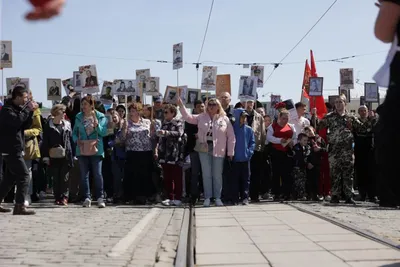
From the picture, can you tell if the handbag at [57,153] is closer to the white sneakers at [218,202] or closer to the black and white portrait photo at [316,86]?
the white sneakers at [218,202]

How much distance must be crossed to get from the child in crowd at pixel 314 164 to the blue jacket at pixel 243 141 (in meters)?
1.33

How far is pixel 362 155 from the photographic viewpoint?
40.1 ft

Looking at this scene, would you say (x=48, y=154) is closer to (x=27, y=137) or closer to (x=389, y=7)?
(x=27, y=137)

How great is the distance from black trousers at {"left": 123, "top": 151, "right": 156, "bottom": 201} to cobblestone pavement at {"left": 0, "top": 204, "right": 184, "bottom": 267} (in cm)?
195

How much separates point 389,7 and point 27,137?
30.0ft

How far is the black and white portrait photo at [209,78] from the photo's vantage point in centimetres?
1686

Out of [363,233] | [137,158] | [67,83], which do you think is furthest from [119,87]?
[363,233]

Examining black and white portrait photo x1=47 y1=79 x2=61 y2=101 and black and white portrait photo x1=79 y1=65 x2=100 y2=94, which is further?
black and white portrait photo x1=47 y1=79 x2=61 y2=101

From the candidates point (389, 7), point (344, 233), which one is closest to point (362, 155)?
point (344, 233)

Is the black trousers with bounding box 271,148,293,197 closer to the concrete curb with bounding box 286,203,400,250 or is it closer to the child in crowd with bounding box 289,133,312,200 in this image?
the child in crowd with bounding box 289,133,312,200

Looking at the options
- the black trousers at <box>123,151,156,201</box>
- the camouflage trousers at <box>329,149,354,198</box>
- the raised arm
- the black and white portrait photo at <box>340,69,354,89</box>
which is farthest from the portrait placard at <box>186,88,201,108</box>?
the raised arm

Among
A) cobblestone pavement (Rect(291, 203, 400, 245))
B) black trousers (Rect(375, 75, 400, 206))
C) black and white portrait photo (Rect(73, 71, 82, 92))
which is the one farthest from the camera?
black and white portrait photo (Rect(73, 71, 82, 92))

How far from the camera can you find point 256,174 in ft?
40.5

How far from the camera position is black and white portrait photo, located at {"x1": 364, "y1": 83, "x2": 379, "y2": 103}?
18.0 metres
